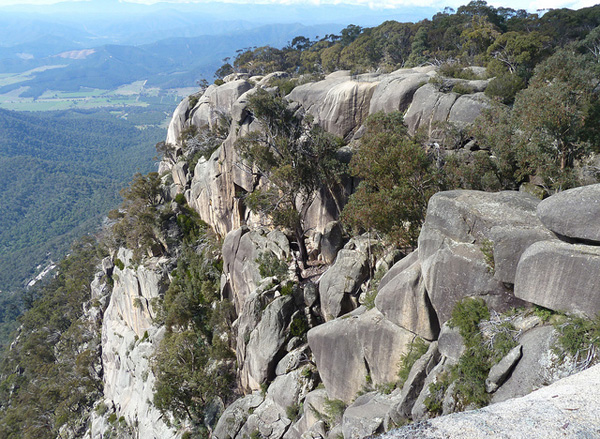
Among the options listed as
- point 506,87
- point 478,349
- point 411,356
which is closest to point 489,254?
point 478,349

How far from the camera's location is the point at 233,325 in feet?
105

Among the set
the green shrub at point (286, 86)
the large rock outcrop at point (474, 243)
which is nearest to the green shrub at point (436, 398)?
the large rock outcrop at point (474, 243)

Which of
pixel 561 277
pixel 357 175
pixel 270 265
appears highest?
pixel 357 175

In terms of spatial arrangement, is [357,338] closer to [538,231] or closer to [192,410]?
[538,231]

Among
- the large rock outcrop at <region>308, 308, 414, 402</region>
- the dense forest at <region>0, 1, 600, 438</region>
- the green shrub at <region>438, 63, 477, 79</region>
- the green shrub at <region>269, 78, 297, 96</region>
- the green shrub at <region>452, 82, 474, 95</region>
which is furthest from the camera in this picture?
the green shrub at <region>269, 78, 297, 96</region>

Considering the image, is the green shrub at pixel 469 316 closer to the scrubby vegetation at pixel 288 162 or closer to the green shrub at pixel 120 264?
the scrubby vegetation at pixel 288 162

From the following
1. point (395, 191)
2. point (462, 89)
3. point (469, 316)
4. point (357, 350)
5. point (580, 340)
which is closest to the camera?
point (580, 340)

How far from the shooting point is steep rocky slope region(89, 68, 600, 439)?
12781 mm

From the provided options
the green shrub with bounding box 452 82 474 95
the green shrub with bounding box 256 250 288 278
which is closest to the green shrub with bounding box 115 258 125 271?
the green shrub with bounding box 256 250 288 278

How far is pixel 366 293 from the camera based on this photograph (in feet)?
72.8

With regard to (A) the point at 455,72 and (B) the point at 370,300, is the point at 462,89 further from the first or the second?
(B) the point at 370,300

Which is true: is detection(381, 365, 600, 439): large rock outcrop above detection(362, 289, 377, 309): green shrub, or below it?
above

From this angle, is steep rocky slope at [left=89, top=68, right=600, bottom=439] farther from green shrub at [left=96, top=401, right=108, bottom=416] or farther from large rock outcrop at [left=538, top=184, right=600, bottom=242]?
green shrub at [left=96, top=401, right=108, bottom=416]

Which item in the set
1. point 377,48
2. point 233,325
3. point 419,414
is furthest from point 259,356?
point 377,48
